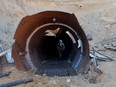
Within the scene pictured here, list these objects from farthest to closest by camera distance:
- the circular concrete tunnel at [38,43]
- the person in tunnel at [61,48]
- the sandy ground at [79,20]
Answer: the person in tunnel at [61,48]
the circular concrete tunnel at [38,43]
the sandy ground at [79,20]

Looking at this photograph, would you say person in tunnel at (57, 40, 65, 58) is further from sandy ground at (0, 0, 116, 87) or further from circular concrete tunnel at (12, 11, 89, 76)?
sandy ground at (0, 0, 116, 87)

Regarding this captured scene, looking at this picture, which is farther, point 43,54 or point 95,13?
point 95,13

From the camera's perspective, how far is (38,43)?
25.4 ft

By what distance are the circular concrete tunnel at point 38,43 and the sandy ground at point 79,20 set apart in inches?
14.6

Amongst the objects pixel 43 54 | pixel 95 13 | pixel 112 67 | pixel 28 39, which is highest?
pixel 95 13

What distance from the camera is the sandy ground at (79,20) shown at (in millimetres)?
5945

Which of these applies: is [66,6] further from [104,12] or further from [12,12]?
[12,12]

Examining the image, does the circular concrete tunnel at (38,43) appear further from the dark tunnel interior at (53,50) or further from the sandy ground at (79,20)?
the sandy ground at (79,20)

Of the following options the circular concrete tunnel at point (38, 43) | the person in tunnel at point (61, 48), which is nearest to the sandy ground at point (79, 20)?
the circular concrete tunnel at point (38, 43)

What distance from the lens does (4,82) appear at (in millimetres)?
5832

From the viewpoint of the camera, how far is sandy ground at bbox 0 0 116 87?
5945 millimetres

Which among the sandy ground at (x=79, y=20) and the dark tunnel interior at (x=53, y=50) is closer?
the sandy ground at (x=79, y=20)

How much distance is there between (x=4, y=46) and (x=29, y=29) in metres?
2.11

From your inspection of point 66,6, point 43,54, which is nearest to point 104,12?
point 66,6
